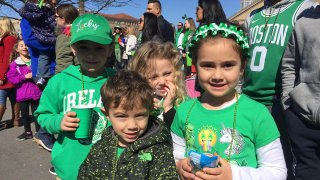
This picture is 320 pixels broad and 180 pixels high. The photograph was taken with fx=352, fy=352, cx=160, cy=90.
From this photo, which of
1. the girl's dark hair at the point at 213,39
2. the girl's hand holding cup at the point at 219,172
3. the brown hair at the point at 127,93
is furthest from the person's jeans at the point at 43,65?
the girl's hand holding cup at the point at 219,172

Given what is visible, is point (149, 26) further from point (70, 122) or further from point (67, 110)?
point (70, 122)

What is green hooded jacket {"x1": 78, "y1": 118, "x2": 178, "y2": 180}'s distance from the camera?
73.7 inches

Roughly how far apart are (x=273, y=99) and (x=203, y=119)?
119 centimetres

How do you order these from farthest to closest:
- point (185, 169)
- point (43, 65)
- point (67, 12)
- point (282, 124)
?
point (43, 65)
point (67, 12)
point (282, 124)
point (185, 169)

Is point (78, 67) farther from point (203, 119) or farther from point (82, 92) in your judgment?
point (203, 119)

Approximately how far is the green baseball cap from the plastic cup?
18.8 inches

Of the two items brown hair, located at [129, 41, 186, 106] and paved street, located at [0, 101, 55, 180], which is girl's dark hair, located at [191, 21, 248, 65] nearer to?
brown hair, located at [129, 41, 186, 106]

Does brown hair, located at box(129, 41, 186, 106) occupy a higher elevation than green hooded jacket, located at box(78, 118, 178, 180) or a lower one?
higher

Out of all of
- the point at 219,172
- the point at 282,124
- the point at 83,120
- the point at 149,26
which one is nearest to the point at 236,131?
the point at 219,172

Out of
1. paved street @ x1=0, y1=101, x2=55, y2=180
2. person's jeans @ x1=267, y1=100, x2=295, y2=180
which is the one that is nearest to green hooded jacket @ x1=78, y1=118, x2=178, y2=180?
person's jeans @ x1=267, y1=100, x2=295, y2=180

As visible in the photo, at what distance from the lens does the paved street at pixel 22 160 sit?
4.37 m

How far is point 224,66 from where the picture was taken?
1896 millimetres

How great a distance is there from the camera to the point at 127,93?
1.92 meters

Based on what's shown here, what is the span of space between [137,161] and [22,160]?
358 centimetres
